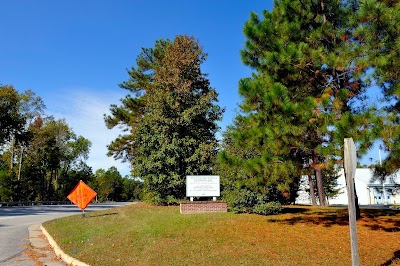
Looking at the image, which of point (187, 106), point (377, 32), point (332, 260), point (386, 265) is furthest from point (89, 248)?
point (187, 106)

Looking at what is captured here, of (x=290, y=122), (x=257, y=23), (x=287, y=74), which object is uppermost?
A: (x=257, y=23)

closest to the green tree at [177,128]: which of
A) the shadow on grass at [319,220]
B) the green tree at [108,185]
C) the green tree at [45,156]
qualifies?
the shadow on grass at [319,220]

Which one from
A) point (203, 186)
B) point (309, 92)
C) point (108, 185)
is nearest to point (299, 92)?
point (309, 92)

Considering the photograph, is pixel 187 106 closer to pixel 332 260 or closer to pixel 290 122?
pixel 290 122

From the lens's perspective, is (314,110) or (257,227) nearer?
(314,110)

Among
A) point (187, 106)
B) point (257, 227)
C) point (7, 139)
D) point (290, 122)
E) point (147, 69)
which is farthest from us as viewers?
point (7, 139)

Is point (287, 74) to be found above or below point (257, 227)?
above

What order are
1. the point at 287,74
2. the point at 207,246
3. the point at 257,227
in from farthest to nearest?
the point at 257,227 < the point at 287,74 < the point at 207,246

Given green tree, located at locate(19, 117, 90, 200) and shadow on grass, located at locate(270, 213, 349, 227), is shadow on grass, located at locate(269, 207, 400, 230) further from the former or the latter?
green tree, located at locate(19, 117, 90, 200)

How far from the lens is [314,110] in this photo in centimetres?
956

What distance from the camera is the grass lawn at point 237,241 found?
759 cm

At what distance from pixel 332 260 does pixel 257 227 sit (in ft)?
14.3

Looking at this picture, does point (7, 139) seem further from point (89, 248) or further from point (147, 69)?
point (89, 248)

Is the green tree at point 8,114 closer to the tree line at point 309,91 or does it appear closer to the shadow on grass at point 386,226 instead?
the tree line at point 309,91
